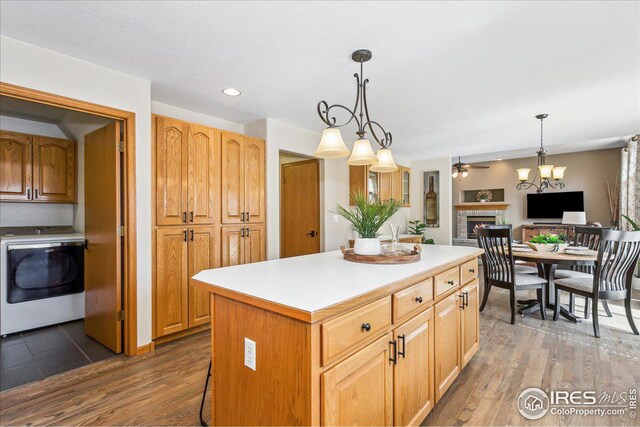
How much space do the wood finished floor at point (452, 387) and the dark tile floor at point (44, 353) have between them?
0.14 meters

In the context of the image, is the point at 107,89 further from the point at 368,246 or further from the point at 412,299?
the point at 412,299

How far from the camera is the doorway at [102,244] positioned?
2572 millimetres

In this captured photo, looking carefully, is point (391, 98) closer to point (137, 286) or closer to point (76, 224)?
point (137, 286)

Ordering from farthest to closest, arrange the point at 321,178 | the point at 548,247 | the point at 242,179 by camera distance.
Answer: the point at 321,178 → the point at 548,247 → the point at 242,179

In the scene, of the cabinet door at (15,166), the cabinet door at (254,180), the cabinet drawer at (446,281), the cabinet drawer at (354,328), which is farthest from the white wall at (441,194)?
the cabinet door at (15,166)

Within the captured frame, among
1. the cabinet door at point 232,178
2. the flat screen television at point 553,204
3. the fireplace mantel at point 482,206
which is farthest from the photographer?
the fireplace mantel at point 482,206

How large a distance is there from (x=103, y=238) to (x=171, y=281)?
2.31 feet

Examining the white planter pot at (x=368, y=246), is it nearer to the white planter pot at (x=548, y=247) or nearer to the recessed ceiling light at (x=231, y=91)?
the recessed ceiling light at (x=231, y=91)

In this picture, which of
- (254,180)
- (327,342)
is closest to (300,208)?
(254,180)

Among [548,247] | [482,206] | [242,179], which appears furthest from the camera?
[482,206]

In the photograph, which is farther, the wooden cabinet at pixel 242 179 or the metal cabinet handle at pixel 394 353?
the wooden cabinet at pixel 242 179

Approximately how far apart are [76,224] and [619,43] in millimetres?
5631

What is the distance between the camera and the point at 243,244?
3479mm

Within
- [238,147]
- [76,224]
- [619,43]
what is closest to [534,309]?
[619,43]
